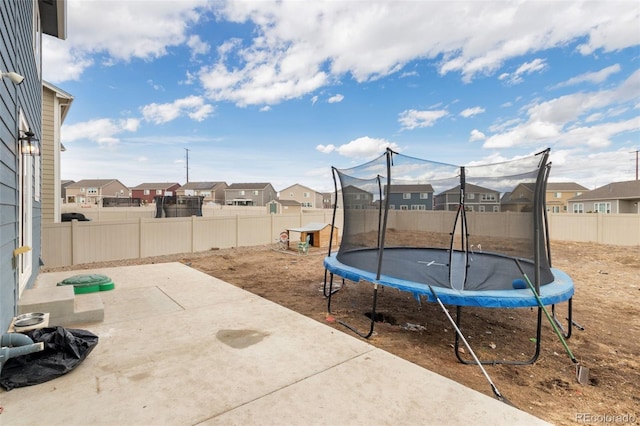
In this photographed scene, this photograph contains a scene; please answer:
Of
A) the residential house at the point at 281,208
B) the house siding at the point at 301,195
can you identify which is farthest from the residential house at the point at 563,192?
the house siding at the point at 301,195

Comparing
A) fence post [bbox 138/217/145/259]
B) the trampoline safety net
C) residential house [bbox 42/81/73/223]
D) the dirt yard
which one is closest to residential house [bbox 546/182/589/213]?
the dirt yard

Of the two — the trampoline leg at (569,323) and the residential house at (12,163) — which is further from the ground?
the residential house at (12,163)

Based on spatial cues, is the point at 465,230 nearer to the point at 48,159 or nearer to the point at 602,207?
the point at 48,159

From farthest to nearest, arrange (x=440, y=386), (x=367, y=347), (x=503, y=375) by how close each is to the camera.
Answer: (x=503, y=375), (x=367, y=347), (x=440, y=386)

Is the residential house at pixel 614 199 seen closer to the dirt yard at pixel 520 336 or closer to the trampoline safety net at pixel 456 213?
the dirt yard at pixel 520 336

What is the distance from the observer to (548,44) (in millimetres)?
8023

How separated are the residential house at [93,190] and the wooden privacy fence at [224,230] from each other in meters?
47.0

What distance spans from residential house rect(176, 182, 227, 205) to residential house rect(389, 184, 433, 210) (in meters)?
46.1

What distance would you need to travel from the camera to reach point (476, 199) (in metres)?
4.12

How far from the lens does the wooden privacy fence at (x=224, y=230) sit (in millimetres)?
4820

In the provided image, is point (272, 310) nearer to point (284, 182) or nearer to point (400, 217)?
point (400, 217)

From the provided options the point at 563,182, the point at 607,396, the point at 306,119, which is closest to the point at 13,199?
the point at 607,396

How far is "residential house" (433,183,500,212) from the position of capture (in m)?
3.95

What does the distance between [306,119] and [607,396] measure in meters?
18.4
